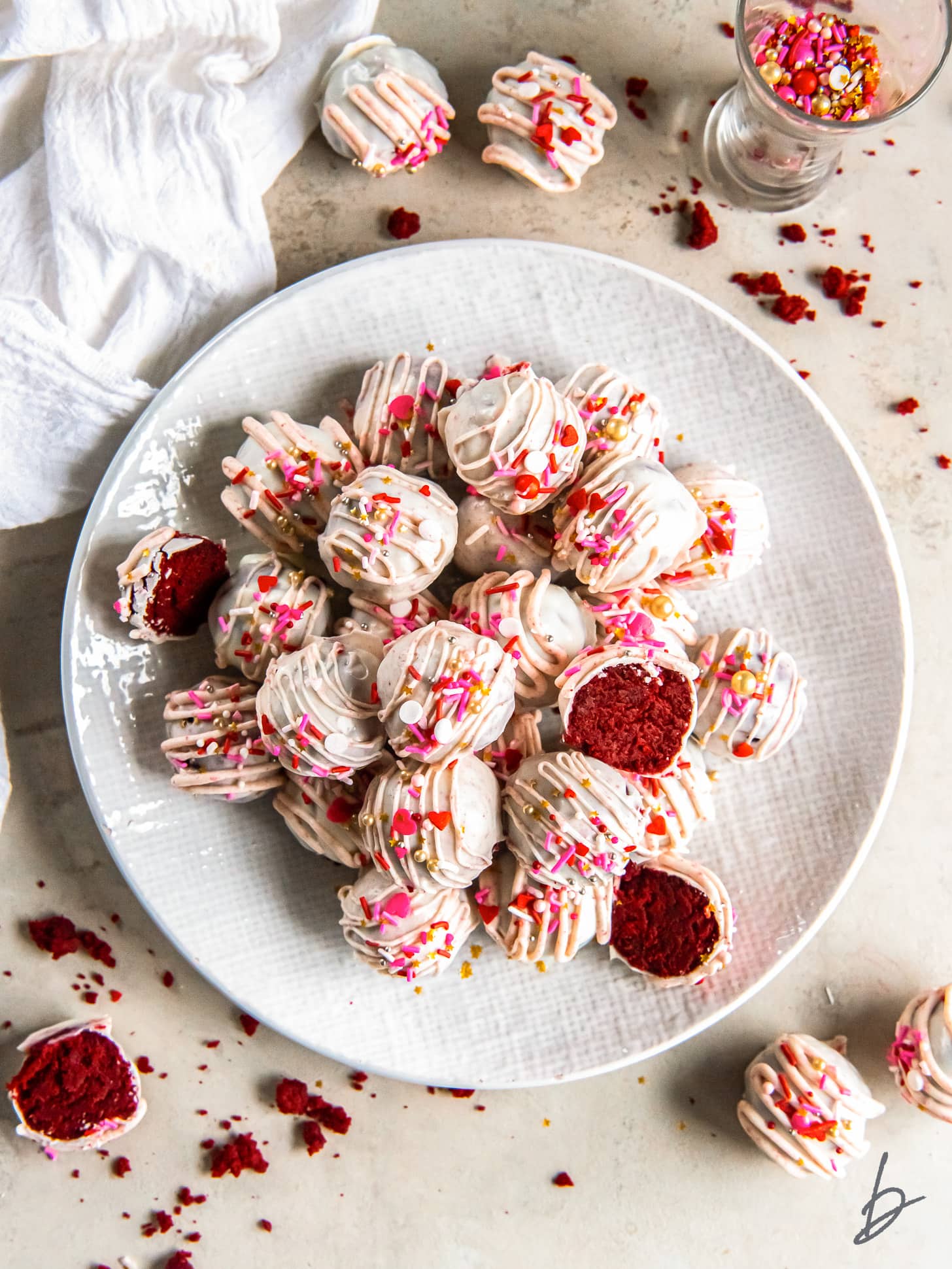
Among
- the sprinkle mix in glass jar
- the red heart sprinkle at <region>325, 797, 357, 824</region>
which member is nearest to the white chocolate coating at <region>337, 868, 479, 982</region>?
A: the red heart sprinkle at <region>325, 797, 357, 824</region>

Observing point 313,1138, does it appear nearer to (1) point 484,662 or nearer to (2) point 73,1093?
(2) point 73,1093

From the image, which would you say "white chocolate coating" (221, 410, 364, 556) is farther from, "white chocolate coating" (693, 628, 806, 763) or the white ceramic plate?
"white chocolate coating" (693, 628, 806, 763)

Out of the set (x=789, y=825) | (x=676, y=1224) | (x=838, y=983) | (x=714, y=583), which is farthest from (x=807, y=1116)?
(x=714, y=583)

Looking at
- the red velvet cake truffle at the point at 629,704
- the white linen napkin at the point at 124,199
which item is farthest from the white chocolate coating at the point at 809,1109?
the white linen napkin at the point at 124,199

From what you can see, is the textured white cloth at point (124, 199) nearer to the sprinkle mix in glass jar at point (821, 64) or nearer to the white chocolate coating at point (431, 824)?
the sprinkle mix in glass jar at point (821, 64)

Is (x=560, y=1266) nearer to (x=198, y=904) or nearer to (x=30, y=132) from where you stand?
(x=198, y=904)

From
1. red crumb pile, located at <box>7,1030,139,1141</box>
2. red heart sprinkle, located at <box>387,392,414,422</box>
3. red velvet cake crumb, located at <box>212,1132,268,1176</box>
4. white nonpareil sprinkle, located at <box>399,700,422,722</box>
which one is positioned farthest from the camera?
red velvet cake crumb, located at <box>212,1132,268,1176</box>
